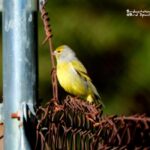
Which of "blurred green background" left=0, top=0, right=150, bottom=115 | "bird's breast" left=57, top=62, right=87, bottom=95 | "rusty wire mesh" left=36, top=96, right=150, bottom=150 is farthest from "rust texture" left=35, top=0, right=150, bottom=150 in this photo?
"blurred green background" left=0, top=0, right=150, bottom=115

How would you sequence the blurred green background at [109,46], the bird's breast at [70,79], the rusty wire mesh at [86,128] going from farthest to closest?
1. the blurred green background at [109,46]
2. the bird's breast at [70,79]
3. the rusty wire mesh at [86,128]

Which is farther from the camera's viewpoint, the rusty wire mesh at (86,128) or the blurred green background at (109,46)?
the blurred green background at (109,46)

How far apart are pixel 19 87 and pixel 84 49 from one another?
3.21 m

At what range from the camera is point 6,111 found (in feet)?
4.46

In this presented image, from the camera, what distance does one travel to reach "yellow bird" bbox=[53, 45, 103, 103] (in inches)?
121

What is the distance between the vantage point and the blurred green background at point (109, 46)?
4262 millimetres

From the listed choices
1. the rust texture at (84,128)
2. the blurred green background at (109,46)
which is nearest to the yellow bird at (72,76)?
the blurred green background at (109,46)

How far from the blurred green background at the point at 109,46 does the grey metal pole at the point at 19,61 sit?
2.80 metres

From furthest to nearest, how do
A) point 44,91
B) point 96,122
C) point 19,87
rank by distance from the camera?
1. point 44,91
2. point 19,87
3. point 96,122

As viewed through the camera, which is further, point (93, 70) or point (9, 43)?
point (93, 70)

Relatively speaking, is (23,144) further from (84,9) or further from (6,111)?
(84,9)

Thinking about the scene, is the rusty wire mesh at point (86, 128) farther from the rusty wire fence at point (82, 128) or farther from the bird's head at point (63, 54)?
the bird's head at point (63, 54)

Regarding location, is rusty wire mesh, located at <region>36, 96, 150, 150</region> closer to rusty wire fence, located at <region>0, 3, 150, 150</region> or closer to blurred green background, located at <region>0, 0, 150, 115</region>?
rusty wire fence, located at <region>0, 3, 150, 150</region>

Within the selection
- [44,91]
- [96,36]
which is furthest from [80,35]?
[44,91]
